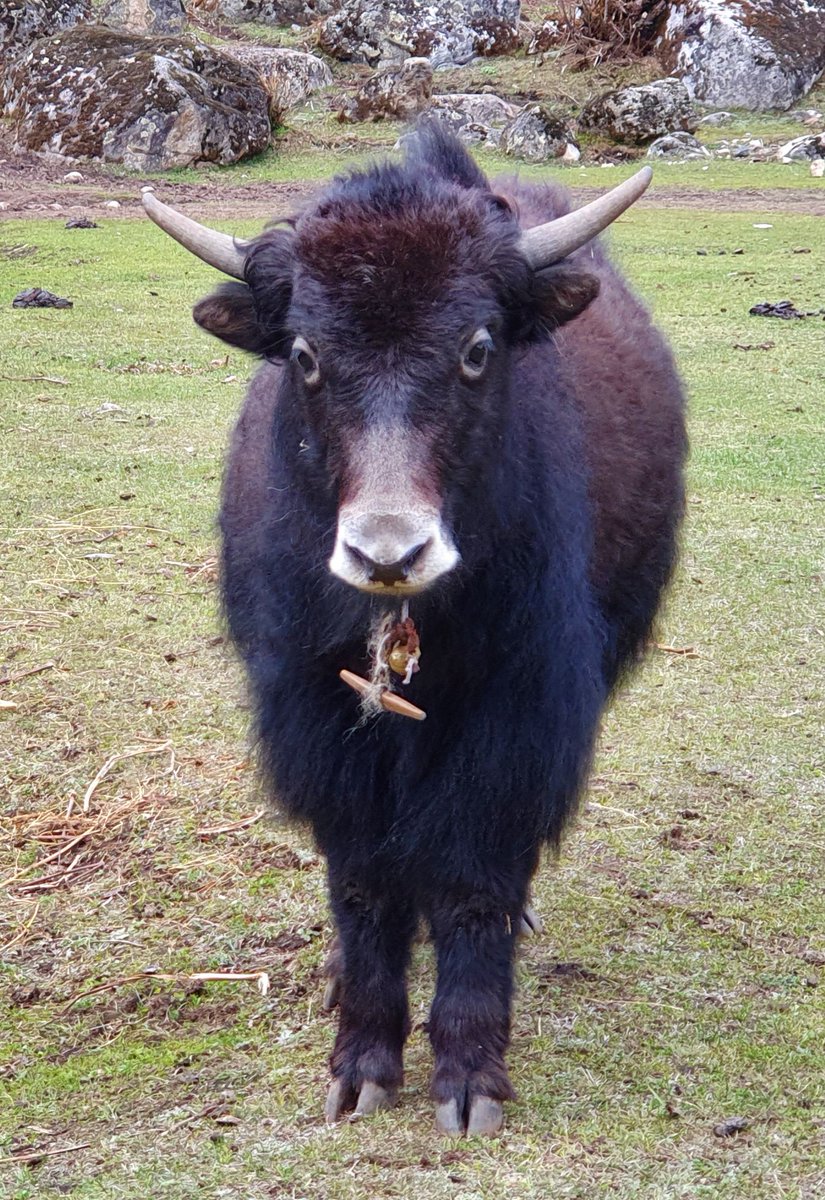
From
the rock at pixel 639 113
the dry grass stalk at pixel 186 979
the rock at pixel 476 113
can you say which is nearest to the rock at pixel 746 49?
the rock at pixel 639 113

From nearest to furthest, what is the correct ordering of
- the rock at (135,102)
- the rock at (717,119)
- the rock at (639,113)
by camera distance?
the rock at (135,102) < the rock at (639,113) < the rock at (717,119)

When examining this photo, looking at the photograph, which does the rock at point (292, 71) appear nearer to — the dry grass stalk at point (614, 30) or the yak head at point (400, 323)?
the dry grass stalk at point (614, 30)

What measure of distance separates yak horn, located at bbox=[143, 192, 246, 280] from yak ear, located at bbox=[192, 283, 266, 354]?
0.11 ft

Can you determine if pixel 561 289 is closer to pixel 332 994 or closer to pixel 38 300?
pixel 332 994

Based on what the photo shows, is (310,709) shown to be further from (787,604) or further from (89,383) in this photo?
(89,383)

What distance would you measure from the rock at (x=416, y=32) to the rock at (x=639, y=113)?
5.88 meters

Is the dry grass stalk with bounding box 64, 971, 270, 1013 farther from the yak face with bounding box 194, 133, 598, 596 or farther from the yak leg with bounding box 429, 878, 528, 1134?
the yak face with bounding box 194, 133, 598, 596

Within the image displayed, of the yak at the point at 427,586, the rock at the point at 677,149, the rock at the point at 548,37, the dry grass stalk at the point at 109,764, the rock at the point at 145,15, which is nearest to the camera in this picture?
the yak at the point at 427,586

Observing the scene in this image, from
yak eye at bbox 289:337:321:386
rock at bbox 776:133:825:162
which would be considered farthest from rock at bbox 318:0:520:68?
yak eye at bbox 289:337:321:386

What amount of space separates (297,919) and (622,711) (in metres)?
1.49

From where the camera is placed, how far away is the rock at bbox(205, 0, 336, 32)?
24766 millimetres

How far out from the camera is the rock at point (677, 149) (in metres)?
16.2

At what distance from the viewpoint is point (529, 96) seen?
61.4ft

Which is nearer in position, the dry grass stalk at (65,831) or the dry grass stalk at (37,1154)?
the dry grass stalk at (37,1154)
